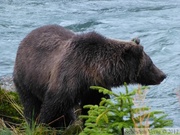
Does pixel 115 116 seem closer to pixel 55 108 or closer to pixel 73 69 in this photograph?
pixel 73 69

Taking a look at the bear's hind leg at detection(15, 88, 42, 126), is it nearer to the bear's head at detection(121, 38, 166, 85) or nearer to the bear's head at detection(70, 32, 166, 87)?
the bear's head at detection(70, 32, 166, 87)

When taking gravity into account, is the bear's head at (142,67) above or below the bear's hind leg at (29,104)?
above

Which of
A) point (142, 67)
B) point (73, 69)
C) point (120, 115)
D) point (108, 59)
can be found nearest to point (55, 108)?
point (73, 69)

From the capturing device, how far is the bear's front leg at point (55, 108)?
22.2 feet

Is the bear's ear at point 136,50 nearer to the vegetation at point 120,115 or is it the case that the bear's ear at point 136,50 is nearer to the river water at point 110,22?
the vegetation at point 120,115

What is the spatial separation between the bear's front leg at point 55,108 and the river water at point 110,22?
449 cm

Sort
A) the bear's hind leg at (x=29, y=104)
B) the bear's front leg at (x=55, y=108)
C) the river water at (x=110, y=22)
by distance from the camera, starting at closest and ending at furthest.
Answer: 1. the bear's front leg at (x=55, y=108)
2. the bear's hind leg at (x=29, y=104)
3. the river water at (x=110, y=22)

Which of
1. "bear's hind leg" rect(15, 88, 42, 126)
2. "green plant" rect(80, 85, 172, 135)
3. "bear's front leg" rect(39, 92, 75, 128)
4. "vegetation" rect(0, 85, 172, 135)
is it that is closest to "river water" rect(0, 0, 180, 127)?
"bear's hind leg" rect(15, 88, 42, 126)

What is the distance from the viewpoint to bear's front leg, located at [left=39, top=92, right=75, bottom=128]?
6.77 metres

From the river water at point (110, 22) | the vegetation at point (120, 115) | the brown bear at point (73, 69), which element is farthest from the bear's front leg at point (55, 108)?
the river water at point (110, 22)

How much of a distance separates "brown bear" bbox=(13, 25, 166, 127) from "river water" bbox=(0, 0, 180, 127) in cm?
417

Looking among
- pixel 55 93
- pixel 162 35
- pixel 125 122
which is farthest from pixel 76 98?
pixel 162 35

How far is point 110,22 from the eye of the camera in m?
16.0

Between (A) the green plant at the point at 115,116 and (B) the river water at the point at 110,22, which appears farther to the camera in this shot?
(B) the river water at the point at 110,22
